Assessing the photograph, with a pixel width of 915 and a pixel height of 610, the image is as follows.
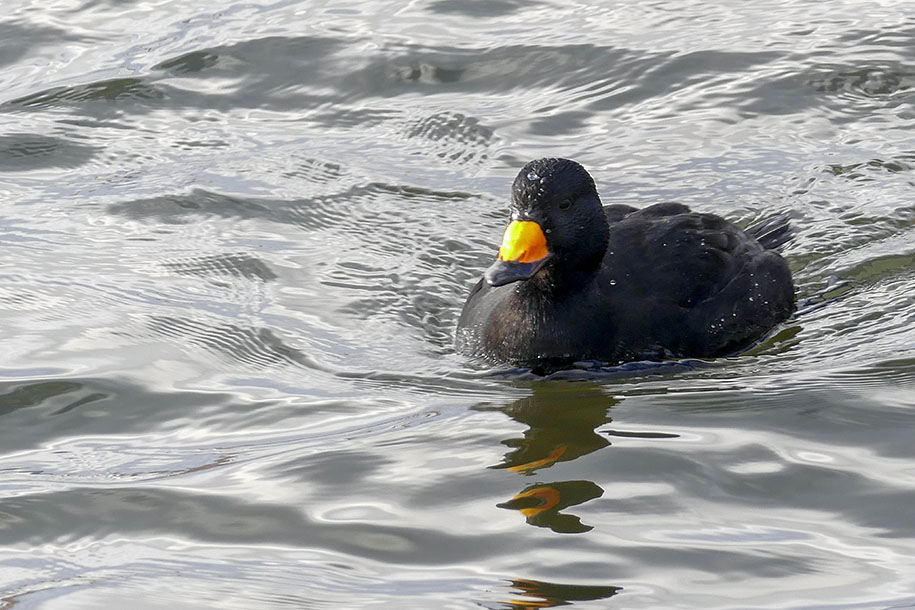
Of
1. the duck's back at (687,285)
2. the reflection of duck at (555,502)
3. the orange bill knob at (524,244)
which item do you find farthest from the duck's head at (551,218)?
the reflection of duck at (555,502)

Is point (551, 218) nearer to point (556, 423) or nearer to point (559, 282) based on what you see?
point (559, 282)

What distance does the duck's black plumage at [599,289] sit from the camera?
6633mm

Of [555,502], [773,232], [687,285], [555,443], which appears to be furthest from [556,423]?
[773,232]

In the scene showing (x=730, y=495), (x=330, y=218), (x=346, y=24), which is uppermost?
(x=346, y=24)

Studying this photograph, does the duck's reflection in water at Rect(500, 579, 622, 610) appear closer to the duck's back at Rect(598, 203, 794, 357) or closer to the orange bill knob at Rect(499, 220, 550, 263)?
the orange bill knob at Rect(499, 220, 550, 263)

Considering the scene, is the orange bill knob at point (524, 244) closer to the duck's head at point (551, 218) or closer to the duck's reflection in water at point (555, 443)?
the duck's head at point (551, 218)

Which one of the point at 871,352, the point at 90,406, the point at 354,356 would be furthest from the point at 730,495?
the point at 90,406

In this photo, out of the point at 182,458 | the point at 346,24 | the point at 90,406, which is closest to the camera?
the point at 182,458

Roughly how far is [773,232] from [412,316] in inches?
81.5

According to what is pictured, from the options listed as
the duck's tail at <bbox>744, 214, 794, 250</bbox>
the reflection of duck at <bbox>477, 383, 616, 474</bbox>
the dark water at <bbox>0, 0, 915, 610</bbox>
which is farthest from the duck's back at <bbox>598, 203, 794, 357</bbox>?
the reflection of duck at <bbox>477, 383, 616, 474</bbox>

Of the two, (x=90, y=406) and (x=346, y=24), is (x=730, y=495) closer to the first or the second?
(x=90, y=406)

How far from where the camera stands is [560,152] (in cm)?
956

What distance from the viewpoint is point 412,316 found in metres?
7.50

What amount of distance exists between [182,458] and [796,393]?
8.36ft
